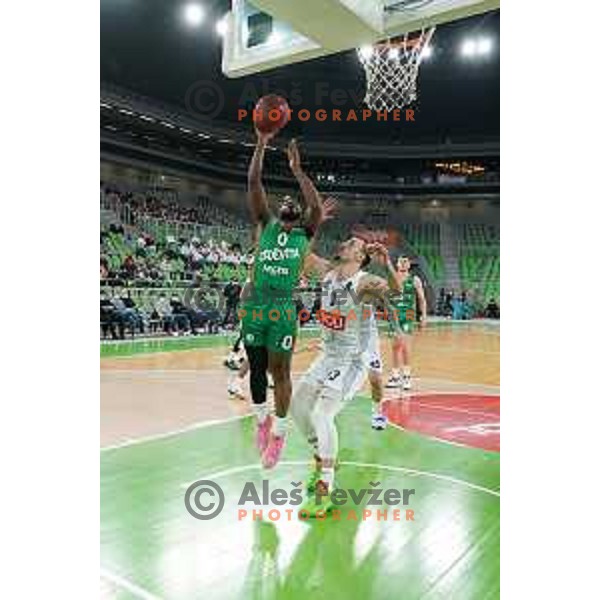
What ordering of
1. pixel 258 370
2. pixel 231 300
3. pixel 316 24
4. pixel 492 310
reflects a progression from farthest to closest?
pixel 492 310, pixel 231 300, pixel 258 370, pixel 316 24

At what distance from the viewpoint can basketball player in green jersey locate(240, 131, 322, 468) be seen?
3436 millimetres

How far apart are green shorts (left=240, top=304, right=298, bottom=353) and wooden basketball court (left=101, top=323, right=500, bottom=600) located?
95 centimetres

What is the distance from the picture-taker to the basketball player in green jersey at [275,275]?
3436 millimetres

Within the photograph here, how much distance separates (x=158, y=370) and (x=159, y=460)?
13.9 ft

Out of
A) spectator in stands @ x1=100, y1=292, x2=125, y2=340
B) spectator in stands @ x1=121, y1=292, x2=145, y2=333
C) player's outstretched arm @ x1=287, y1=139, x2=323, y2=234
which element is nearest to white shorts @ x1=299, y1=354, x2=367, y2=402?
player's outstretched arm @ x1=287, y1=139, x2=323, y2=234

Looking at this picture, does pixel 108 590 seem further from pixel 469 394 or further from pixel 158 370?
pixel 158 370

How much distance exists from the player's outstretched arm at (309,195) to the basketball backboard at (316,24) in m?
0.57

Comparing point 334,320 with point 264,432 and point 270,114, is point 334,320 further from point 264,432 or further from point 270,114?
point 270,114

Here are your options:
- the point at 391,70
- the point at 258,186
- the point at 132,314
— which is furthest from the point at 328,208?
the point at 132,314

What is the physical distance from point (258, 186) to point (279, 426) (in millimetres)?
1393

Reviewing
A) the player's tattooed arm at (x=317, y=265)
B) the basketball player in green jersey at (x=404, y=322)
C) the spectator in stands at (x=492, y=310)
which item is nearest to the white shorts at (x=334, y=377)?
the player's tattooed arm at (x=317, y=265)

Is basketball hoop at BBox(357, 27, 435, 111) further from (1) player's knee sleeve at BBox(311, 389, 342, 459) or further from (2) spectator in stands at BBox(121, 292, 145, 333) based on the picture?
(2) spectator in stands at BBox(121, 292, 145, 333)

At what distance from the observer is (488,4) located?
312 centimetres

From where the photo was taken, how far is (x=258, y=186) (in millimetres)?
3498
